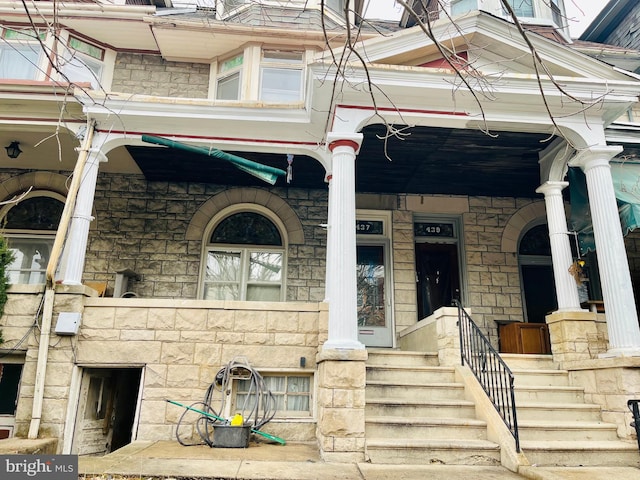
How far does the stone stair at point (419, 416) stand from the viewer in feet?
14.5

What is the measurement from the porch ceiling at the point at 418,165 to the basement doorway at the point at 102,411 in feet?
10.9

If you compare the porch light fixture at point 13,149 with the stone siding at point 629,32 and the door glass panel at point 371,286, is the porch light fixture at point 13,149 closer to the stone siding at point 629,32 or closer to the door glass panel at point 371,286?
the door glass panel at point 371,286

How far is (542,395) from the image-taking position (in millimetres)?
5473

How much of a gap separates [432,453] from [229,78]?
723 cm

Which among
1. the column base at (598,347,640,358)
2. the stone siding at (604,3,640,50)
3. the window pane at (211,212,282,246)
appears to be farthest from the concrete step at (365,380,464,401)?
the stone siding at (604,3,640,50)

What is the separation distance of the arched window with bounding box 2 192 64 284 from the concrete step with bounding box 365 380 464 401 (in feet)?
A: 20.4

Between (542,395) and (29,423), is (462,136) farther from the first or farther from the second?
(29,423)

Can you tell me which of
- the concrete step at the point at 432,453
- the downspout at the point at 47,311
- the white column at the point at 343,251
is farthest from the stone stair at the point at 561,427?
the downspout at the point at 47,311

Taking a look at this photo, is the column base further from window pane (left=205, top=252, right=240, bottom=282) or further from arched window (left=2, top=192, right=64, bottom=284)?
arched window (left=2, top=192, right=64, bottom=284)

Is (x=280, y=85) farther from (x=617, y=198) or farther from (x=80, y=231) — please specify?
(x=617, y=198)

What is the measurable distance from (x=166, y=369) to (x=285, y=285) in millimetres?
2873

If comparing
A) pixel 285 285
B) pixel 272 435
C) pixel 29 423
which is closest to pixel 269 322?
pixel 272 435

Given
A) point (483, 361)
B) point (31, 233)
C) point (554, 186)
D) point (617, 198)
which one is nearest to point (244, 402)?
point (483, 361)

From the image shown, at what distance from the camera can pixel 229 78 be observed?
28.6 ft
